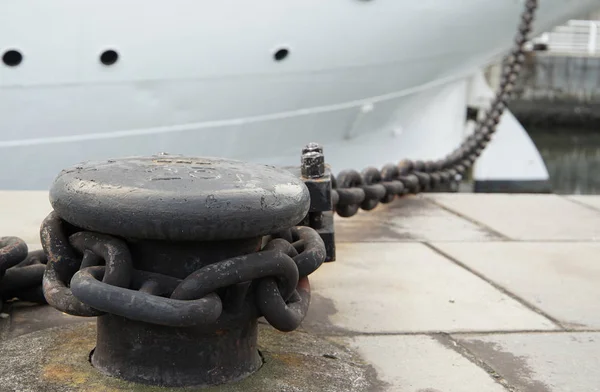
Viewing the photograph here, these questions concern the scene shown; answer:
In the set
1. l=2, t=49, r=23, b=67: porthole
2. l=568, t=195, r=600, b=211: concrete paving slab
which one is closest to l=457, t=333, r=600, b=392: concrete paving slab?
l=568, t=195, r=600, b=211: concrete paving slab

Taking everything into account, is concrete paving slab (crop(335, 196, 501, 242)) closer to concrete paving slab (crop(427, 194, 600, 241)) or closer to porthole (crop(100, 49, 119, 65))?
concrete paving slab (crop(427, 194, 600, 241))

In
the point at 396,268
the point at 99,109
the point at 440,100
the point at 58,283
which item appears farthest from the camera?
the point at 440,100

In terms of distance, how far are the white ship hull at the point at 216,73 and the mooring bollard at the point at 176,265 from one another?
14.2 ft

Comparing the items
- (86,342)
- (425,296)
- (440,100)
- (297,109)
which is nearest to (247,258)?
(86,342)

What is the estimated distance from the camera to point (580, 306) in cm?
250

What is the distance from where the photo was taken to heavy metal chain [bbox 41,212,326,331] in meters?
1.45

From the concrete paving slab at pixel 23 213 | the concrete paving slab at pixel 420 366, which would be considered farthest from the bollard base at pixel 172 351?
the concrete paving slab at pixel 23 213

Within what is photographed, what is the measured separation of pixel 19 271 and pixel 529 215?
8.97ft

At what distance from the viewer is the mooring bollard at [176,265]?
4.94ft

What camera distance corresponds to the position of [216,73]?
248 inches

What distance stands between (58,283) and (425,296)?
128 centimetres

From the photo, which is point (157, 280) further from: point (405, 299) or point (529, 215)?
point (529, 215)

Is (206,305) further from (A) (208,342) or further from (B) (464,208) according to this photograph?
(B) (464,208)

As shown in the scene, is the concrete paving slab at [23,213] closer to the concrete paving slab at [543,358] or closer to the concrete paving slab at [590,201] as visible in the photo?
the concrete paving slab at [543,358]
